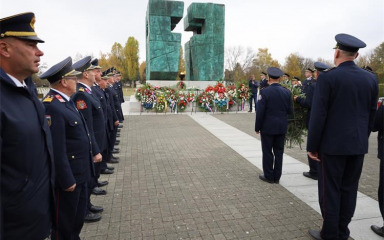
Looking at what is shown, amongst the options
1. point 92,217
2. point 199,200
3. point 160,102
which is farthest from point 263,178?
point 160,102

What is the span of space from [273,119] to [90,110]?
118 inches

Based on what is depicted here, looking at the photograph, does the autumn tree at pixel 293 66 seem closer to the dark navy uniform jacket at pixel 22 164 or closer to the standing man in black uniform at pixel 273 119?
the standing man in black uniform at pixel 273 119

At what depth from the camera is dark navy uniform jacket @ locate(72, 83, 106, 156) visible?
11.1ft

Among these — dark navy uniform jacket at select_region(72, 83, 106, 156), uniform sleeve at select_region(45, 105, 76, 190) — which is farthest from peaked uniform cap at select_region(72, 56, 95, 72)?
uniform sleeve at select_region(45, 105, 76, 190)

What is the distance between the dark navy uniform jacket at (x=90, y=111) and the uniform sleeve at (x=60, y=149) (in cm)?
83

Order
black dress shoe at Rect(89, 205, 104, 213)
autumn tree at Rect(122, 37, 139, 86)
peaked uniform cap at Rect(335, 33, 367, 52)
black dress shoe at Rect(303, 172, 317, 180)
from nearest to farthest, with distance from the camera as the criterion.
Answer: peaked uniform cap at Rect(335, 33, 367, 52), black dress shoe at Rect(89, 205, 104, 213), black dress shoe at Rect(303, 172, 317, 180), autumn tree at Rect(122, 37, 139, 86)

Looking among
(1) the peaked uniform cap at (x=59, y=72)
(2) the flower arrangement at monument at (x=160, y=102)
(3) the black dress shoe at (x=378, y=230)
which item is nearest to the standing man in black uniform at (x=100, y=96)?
(1) the peaked uniform cap at (x=59, y=72)

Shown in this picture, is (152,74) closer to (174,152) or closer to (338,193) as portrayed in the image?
(174,152)

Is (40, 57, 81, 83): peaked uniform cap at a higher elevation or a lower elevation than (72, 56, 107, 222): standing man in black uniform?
higher

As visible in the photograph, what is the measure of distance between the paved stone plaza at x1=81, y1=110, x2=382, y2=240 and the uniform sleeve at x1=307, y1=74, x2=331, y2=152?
1.14 meters

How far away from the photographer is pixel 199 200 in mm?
3959

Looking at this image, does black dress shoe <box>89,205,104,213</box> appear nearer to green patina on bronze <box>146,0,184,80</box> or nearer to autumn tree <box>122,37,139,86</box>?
green patina on bronze <box>146,0,184,80</box>

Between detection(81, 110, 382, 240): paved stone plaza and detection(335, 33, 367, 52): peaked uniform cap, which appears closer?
detection(335, 33, 367, 52): peaked uniform cap

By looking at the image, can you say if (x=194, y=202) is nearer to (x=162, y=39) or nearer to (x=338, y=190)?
(x=338, y=190)
